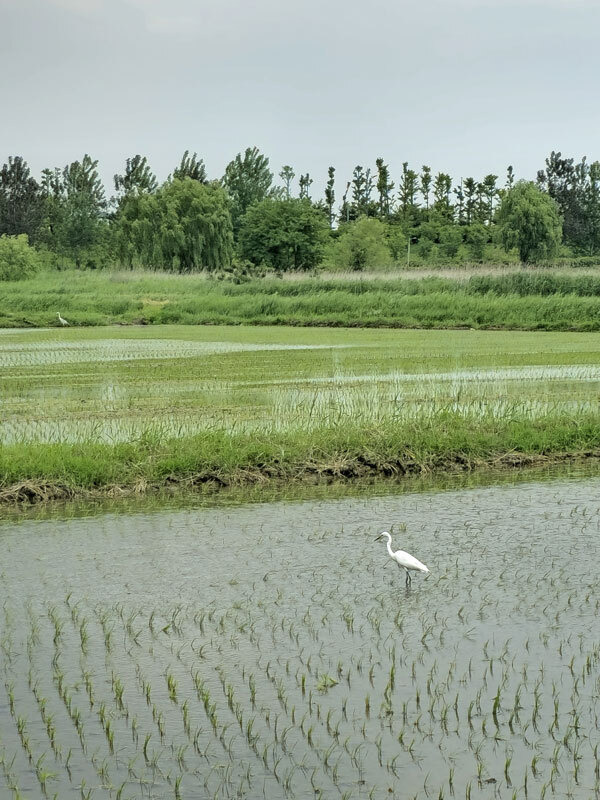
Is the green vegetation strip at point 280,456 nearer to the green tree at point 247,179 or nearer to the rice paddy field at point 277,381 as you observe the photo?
the rice paddy field at point 277,381

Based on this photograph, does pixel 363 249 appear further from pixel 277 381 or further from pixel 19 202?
pixel 277 381

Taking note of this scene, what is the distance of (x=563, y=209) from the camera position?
8669 cm

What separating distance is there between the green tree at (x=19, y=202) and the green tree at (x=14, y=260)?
22.2m

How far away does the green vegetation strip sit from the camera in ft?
34.3

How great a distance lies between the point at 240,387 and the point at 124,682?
1343 centimetres

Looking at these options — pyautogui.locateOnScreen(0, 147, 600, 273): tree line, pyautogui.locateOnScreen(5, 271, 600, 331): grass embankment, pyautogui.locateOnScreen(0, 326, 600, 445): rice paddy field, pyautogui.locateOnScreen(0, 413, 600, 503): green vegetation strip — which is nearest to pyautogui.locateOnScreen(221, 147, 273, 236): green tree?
pyautogui.locateOnScreen(0, 147, 600, 273): tree line

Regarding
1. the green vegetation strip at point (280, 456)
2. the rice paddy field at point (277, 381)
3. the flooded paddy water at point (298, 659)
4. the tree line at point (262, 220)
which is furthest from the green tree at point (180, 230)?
the flooded paddy water at point (298, 659)

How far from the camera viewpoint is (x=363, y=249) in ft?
223

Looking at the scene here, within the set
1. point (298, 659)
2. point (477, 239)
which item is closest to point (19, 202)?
point (477, 239)

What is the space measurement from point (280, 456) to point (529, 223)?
60.1 metres

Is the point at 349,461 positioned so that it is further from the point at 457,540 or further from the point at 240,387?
the point at 240,387

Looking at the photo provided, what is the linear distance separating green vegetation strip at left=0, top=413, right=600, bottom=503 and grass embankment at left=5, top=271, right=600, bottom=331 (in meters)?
24.8

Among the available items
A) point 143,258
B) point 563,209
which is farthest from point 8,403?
point 563,209

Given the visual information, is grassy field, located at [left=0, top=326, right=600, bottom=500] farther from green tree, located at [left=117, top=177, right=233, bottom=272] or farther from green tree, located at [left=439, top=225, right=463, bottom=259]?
green tree, located at [left=439, top=225, right=463, bottom=259]
